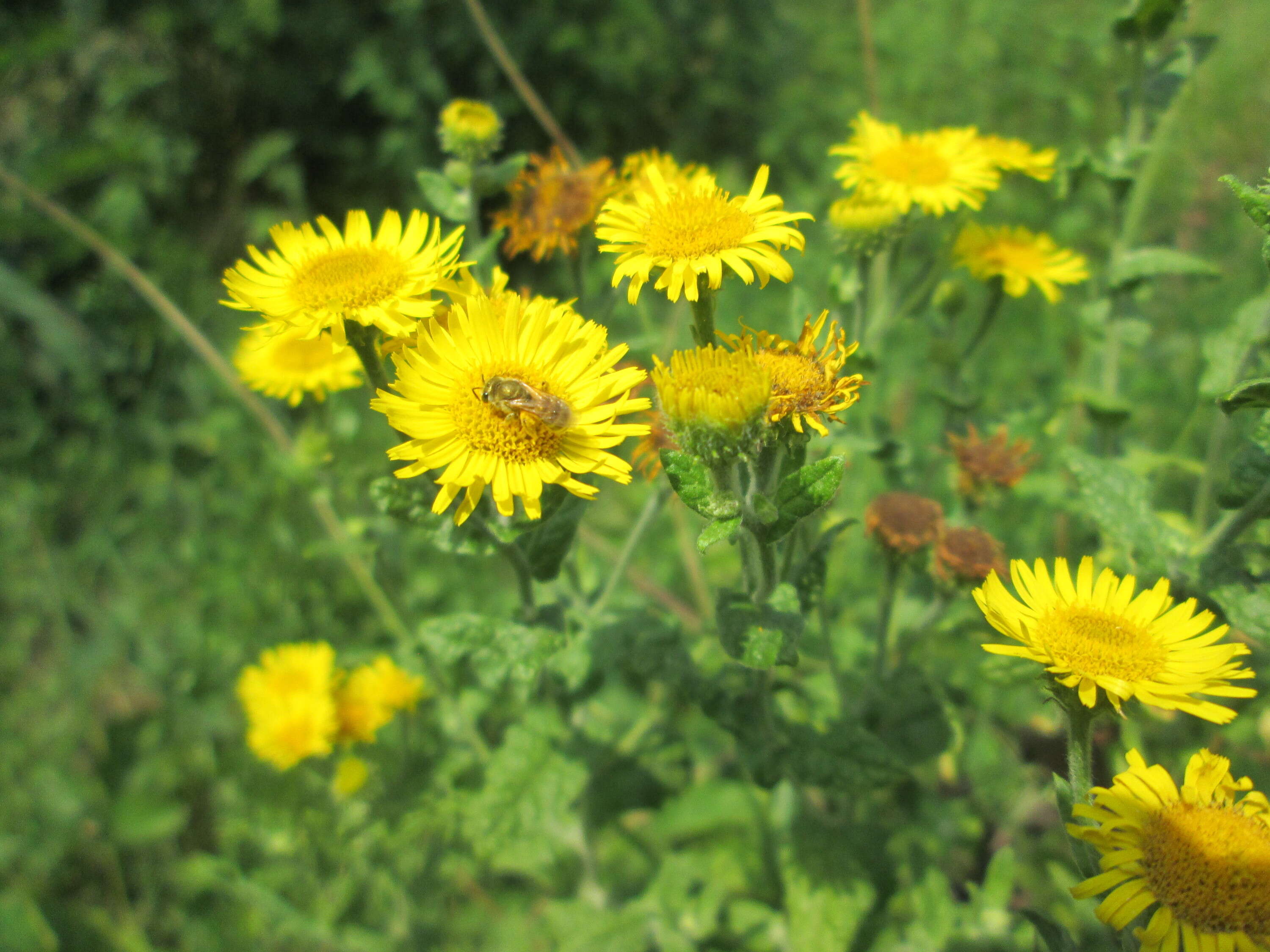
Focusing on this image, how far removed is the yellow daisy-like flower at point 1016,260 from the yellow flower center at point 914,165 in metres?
0.21

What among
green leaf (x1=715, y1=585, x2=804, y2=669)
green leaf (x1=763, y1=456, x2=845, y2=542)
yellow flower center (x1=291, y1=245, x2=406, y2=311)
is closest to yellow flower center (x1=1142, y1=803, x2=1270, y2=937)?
green leaf (x1=715, y1=585, x2=804, y2=669)

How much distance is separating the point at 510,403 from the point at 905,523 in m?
1.05

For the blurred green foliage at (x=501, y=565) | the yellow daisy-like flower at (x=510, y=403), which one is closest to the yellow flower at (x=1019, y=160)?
the blurred green foliage at (x=501, y=565)

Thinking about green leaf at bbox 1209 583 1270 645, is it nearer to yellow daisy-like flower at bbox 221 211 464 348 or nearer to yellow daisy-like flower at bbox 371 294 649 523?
yellow daisy-like flower at bbox 371 294 649 523

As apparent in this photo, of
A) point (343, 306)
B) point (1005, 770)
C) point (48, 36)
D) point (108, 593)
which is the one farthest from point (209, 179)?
point (1005, 770)

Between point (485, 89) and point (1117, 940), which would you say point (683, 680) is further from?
point (485, 89)

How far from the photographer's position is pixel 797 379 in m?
1.45

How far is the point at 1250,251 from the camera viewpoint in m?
4.04

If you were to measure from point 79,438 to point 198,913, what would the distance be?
261cm

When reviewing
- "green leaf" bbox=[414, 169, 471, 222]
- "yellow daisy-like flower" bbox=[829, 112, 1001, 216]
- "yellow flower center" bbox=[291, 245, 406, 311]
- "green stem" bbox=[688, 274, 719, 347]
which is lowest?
"yellow flower center" bbox=[291, 245, 406, 311]

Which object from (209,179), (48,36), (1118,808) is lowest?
(1118,808)

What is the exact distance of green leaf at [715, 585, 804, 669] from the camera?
1387 mm

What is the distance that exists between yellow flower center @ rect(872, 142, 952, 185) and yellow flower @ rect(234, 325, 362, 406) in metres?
1.42

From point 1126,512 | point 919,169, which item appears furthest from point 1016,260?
point 1126,512
